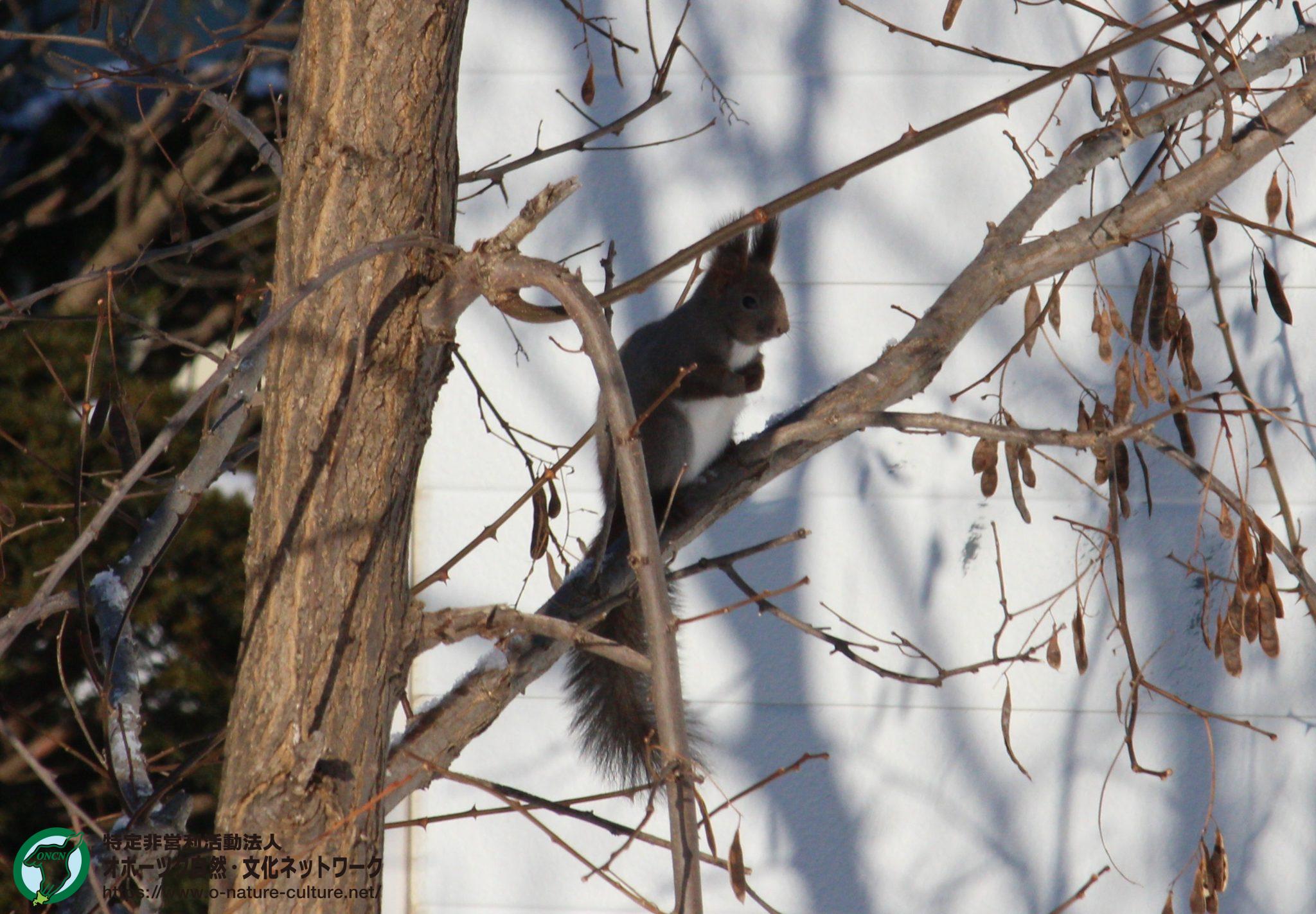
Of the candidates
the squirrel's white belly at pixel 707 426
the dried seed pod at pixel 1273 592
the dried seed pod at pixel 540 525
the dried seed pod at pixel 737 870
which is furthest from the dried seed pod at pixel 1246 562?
the squirrel's white belly at pixel 707 426

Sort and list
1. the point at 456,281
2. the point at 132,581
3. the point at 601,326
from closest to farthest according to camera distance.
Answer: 1. the point at 601,326
2. the point at 456,281
3. the point at 132,581

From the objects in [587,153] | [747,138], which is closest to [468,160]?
[587,153]

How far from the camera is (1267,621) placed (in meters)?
1.15

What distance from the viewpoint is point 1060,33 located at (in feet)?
7.43

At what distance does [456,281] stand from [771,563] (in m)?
1.48

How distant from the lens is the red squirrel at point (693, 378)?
1706mm

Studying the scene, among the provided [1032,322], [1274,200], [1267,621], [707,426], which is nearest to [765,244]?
[707,426]

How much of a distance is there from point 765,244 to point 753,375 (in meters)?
A: 0.26

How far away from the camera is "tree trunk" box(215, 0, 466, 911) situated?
3.19ft

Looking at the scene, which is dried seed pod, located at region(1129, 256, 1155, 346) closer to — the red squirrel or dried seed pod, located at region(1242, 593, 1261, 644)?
dried seed pod, located at region(1242, 593, 1261, 644)

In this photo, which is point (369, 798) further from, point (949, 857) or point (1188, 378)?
point (949, 857)

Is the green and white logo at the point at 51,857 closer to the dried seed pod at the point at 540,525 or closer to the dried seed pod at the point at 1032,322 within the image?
the dried seed pod at the point at 540,525

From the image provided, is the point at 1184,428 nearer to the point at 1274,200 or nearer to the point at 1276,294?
the point at 1276,294

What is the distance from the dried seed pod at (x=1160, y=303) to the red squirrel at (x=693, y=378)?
739mm
